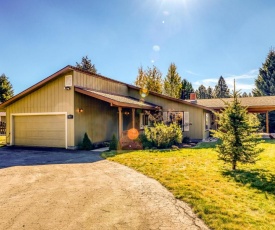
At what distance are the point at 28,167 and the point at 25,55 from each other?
46.5ft

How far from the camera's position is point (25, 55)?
63.3 ft

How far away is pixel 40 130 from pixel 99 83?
4947 millimetres

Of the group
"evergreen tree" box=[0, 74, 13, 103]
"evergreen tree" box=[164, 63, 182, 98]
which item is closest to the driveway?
"evergreen tree" box=[164, 63, 182, 98]

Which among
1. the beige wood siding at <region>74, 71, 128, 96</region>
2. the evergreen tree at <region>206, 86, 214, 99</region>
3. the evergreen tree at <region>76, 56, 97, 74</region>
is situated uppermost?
the evergreen tree at <region>76, 56, 97, 74</region>

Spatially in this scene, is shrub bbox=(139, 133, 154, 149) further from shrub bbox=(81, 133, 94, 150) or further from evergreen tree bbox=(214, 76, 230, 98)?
evergreen tree bbox=(214, 76, 230, 98)

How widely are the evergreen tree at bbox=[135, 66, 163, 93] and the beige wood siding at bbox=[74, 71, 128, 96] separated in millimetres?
15624

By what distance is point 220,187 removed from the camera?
5.61 metres

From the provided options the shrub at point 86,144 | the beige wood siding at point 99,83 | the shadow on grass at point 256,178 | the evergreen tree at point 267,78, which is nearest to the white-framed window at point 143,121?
the beige wood siding at point 99,83

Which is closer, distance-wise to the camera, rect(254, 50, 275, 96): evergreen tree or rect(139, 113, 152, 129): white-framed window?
rect(139, 113, 152, 129): white-framed window

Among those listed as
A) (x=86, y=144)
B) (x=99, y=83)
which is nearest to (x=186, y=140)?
(x=86, y=144)

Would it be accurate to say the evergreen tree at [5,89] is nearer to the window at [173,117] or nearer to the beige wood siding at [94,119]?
the beige wood siding at [94,119]

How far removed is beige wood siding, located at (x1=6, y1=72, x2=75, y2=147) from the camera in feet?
43.0

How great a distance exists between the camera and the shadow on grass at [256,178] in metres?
5.61

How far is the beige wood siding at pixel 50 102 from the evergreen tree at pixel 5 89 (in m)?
21.8
